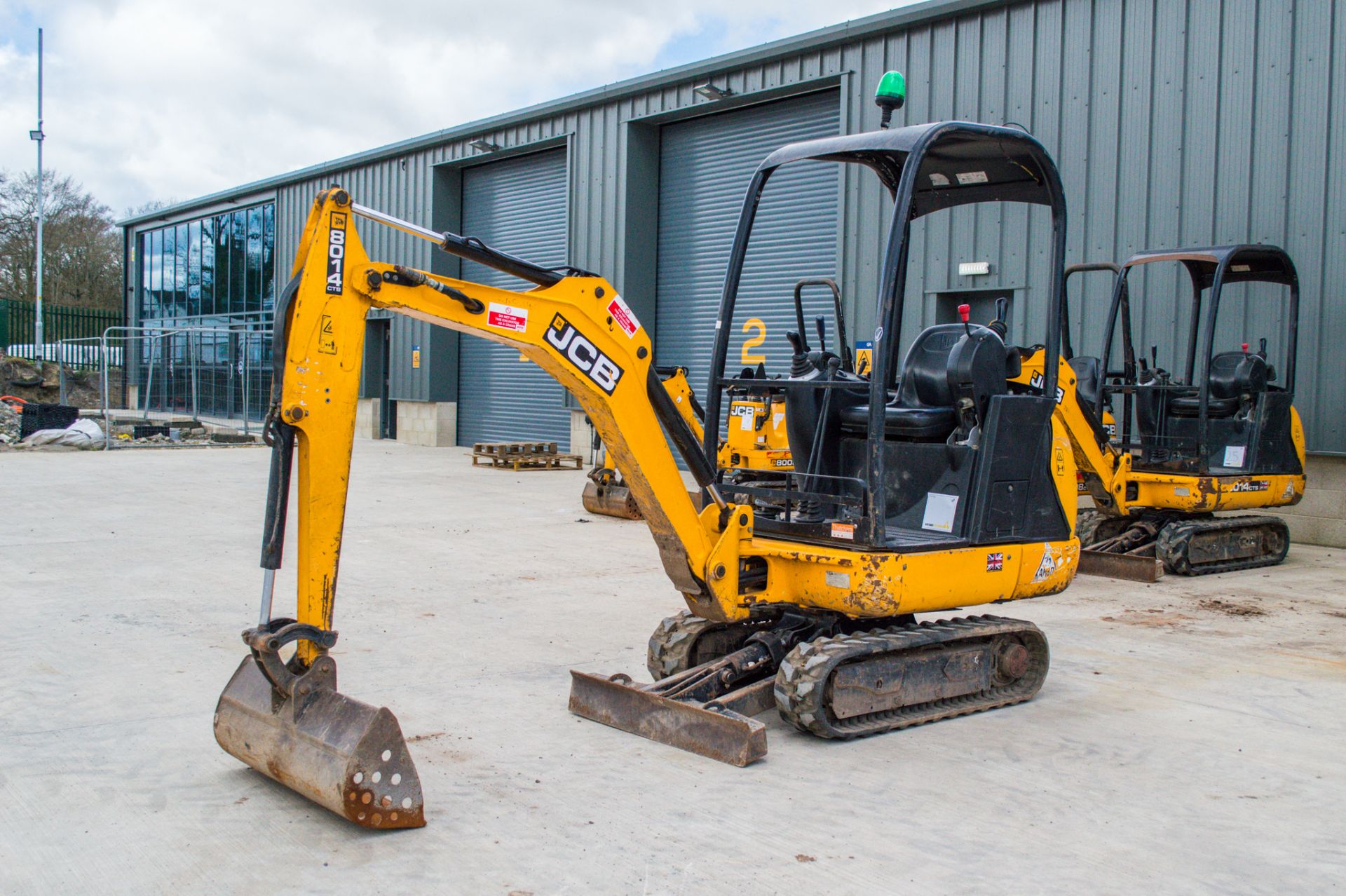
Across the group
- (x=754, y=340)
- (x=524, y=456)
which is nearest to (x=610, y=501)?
(x=754, y=340)

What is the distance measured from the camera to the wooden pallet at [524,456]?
20469mm

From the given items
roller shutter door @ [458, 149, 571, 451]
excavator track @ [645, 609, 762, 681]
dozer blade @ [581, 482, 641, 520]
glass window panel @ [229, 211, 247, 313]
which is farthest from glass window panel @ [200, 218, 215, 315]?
excavator track @ [645, 609, 762, 681]

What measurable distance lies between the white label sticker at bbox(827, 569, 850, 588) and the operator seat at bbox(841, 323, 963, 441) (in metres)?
0.98

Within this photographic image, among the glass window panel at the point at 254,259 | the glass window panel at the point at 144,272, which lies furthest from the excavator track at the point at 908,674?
the glass window panel at the point at 144,272

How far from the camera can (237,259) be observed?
1384 inches

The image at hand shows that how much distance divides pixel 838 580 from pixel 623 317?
1.62 meters

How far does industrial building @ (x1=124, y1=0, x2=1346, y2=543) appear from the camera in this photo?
41.0 ft

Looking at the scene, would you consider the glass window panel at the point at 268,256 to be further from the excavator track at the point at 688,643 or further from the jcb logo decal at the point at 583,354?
the jcb logo decal at the point at 583,354

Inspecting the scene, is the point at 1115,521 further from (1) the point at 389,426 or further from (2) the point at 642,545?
(1) the point at 389,426

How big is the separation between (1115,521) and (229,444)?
19937 millimetres

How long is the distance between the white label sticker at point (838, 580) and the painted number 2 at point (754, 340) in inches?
533

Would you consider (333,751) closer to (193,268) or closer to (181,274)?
(193,268)

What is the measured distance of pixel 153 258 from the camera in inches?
1610

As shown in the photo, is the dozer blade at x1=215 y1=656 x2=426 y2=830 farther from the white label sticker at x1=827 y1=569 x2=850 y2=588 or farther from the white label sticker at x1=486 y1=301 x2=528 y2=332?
the white label sticker at x1=827 y1=569 x2=850 y2=588
